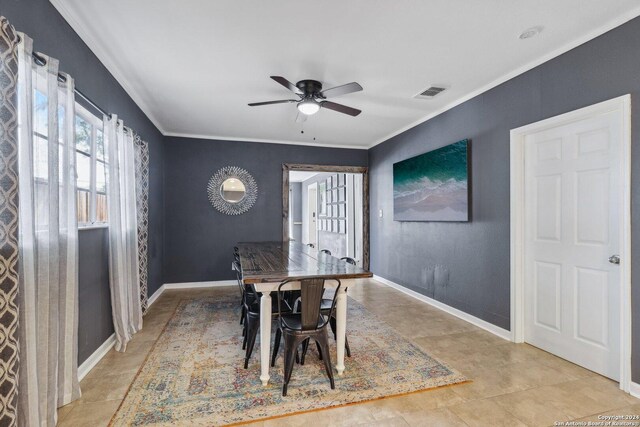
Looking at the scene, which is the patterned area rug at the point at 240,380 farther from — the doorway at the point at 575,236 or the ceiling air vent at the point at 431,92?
the ceiling air vent at the point at 431,92

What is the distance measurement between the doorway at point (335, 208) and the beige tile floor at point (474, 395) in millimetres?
3085

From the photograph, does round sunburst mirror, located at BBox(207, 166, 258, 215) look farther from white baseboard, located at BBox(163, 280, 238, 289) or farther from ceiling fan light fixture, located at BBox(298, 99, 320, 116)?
ceiling fan light fixture, located at BBox(298, 99, 320, 116)

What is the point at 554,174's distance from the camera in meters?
2.70

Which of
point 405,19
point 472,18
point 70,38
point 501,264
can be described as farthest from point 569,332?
point 70,38

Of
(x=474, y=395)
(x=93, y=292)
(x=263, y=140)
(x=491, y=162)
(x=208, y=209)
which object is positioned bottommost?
(x=474, y=395)

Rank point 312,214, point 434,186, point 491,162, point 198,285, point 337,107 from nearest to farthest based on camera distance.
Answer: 1. point 337,107
2. point 491,162
3. point 434,186
4. point 198,285
5. point 312,214

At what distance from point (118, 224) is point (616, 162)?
405 cm

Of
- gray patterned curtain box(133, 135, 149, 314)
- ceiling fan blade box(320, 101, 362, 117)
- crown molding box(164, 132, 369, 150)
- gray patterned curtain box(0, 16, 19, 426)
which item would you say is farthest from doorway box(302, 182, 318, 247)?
gray patterned curtain box(0, 16, 19, 426)

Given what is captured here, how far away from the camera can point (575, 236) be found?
2.53m

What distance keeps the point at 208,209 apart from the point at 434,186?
3666 millimetres

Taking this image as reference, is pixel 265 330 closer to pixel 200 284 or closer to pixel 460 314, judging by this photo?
pixel 460 314

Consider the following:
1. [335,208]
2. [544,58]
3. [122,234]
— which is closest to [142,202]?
[122,234]

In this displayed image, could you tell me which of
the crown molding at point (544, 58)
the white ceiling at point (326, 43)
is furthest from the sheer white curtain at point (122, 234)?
the crown molding at point (544, 58)

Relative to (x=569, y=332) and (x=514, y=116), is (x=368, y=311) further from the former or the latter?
(x=514, y=116)
